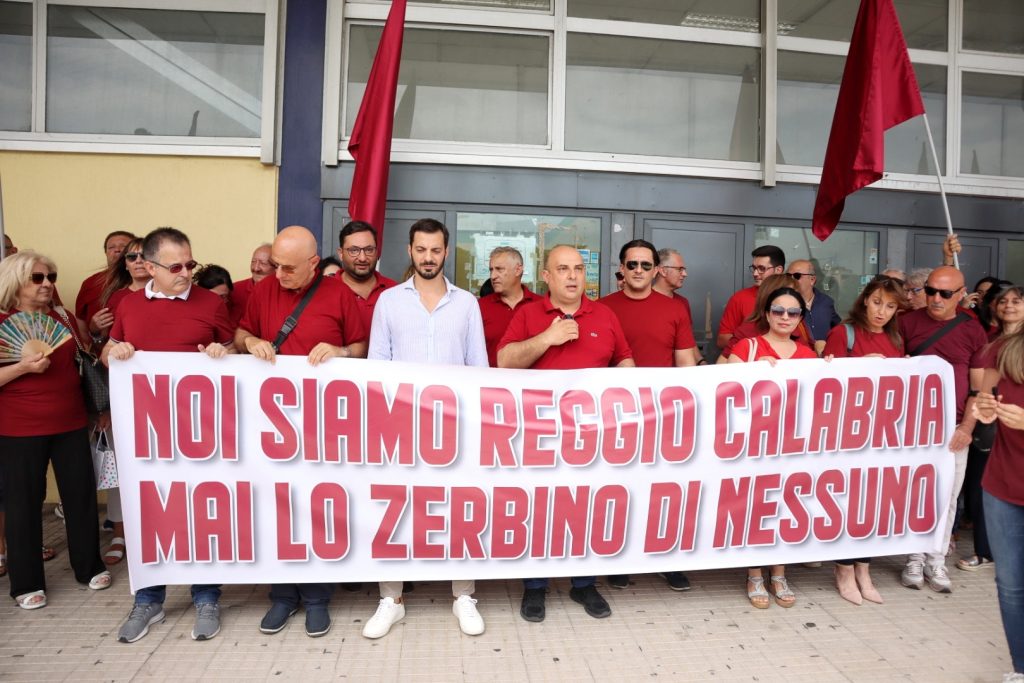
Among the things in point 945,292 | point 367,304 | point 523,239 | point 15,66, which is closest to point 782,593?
point 945,292

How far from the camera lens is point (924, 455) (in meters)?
3.57

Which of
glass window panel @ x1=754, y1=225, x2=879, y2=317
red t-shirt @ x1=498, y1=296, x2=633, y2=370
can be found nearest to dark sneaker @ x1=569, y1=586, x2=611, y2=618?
red t-shirt @ x1=498, y1=296, x2=633, y2=370

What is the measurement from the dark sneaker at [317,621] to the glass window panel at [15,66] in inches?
192

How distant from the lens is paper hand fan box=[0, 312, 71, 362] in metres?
3.21

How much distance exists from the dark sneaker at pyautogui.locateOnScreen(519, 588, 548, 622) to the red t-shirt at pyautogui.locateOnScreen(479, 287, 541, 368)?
4.42 ft

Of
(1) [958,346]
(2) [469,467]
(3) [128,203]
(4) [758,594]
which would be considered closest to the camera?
(2) [469,467]

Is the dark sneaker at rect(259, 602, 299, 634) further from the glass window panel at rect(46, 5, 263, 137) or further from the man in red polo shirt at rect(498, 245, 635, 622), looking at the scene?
the glass window panel at rect(46, 5, 263, 137)

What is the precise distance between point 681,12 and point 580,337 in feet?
13.0

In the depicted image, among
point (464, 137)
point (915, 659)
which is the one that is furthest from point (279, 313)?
point (915, 659)

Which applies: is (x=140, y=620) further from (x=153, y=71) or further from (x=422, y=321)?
(x=153, y=71)

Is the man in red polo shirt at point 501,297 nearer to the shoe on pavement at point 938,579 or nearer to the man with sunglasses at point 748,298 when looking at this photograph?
the man with sunglasses at point 748,298

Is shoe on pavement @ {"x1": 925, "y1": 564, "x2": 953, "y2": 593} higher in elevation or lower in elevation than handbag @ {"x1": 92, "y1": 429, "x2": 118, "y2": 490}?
lower

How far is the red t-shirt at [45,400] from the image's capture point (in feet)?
10.7

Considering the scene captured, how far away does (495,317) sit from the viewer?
4.05m
